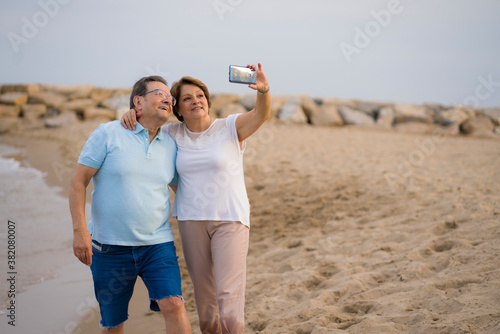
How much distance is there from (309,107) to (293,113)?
4.14 feet

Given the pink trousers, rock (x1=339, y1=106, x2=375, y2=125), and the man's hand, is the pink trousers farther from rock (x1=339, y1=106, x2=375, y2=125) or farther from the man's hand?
rock (x1=339, y1=106, x2=375, y2=125)

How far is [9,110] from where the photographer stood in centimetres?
1888

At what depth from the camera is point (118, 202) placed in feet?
8.89

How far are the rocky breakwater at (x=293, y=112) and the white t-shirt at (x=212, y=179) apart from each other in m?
14.1

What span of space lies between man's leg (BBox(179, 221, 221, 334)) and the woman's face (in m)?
0.71

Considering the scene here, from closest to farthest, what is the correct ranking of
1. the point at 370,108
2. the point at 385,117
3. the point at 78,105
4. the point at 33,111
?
the point at 385,117
the point at 33,111
the point at 78,105
the point at 370,108

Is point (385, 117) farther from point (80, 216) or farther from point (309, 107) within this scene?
point (80, 216)

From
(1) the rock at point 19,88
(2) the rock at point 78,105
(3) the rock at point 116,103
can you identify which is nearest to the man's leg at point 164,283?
(3) the rock at point 116,103

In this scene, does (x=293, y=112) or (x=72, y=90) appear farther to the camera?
(x=72, y=90)

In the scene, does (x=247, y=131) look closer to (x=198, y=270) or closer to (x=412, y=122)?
(x=198, y=270)

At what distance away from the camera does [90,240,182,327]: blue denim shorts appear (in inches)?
107

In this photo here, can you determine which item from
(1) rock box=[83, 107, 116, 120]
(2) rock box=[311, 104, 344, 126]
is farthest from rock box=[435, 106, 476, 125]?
(1) rock box=[83, 107, 116, 120]

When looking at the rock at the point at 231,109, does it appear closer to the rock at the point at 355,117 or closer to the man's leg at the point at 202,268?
the rock at the point at 355,117

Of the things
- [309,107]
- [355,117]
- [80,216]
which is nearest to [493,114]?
[355,117]
